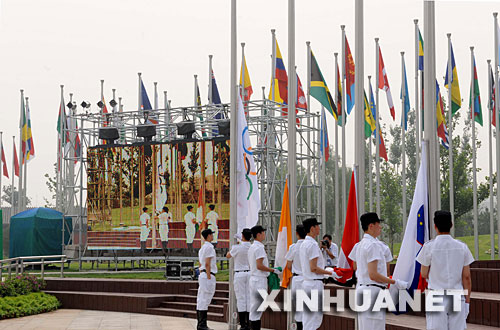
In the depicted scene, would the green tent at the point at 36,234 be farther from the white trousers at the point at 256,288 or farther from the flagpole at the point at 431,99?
the flagpole at the point at 431,99

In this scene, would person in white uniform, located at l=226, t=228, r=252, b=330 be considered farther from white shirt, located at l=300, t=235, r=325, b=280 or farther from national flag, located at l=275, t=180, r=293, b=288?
white shirt, located at l=300, t=235, r=325, b=280

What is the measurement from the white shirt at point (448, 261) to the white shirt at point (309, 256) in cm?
276

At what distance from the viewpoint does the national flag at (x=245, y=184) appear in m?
13.3

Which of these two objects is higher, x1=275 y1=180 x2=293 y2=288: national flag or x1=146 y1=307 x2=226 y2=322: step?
x1=275 y1=180 x2=293 y2=288: national flag

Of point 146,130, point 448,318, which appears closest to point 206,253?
point 448,318

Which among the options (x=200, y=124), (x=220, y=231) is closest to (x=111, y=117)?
(x=200, y=124)

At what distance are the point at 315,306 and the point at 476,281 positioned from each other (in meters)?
4.26

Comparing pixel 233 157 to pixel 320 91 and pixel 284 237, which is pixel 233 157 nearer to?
pixel 284 237

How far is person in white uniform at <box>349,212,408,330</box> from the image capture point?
7.41 metres

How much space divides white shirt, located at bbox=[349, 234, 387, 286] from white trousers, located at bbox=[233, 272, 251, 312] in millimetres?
5055

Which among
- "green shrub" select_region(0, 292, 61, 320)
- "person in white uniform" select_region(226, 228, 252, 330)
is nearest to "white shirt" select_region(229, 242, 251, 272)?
"person in white uniform" select_region(226, 228, 252, 330)

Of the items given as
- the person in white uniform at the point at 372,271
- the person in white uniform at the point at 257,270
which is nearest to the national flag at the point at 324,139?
the person in white uniform at the point at 257,270

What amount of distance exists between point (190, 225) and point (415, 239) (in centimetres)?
1679

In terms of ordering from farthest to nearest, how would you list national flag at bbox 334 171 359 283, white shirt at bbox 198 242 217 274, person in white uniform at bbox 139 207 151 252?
person in white uniform at bbox 139 207 151 252 < white shirt at bbox 198 242 217 274 < national flag at bbox 334 171 359 283
